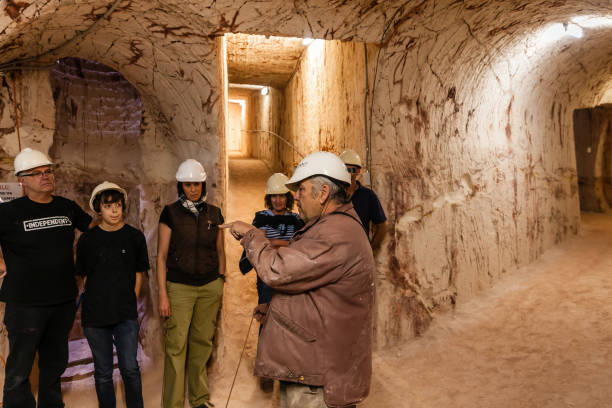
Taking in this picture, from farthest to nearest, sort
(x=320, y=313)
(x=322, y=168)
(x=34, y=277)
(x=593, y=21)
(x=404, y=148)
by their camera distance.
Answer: (x=593, y=21)
(x=404, y=148)
(x=34, y=277)
(x=322, y=168)
(x=320, y=313)

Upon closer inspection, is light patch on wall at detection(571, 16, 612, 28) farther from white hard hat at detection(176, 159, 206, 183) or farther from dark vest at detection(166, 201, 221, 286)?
dark vest at detection(166, 201, 221, 286)

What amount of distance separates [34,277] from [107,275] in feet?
1.42

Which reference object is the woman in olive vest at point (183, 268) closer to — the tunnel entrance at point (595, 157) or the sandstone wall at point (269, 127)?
the sandstone wall at point (269, 127)

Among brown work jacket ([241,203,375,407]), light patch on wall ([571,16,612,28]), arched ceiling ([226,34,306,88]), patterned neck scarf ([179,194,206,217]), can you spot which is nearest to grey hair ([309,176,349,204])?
brown work jacket ([241,203,375,407])

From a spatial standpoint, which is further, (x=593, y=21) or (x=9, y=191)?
(x=593, y=21)

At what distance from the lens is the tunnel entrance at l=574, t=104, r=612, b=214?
8586 millimetres

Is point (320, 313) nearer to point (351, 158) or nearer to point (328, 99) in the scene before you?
point (351, 158)

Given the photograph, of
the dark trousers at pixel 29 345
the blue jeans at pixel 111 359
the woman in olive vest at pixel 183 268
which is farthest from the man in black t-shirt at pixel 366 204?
the dark trousers at pixel 29 345

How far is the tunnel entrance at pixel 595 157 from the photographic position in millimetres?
8586

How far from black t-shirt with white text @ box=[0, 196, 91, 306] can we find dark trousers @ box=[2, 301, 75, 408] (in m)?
0.07

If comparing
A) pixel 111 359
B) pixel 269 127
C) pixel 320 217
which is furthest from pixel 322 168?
pixel 269 127

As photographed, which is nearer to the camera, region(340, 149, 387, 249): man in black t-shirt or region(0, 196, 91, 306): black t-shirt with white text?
region(0, 196, 91, 306): black t-shirt with white text

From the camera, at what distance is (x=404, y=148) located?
4.05 metres

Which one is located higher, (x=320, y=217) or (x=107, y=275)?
(x=320, y=217)
